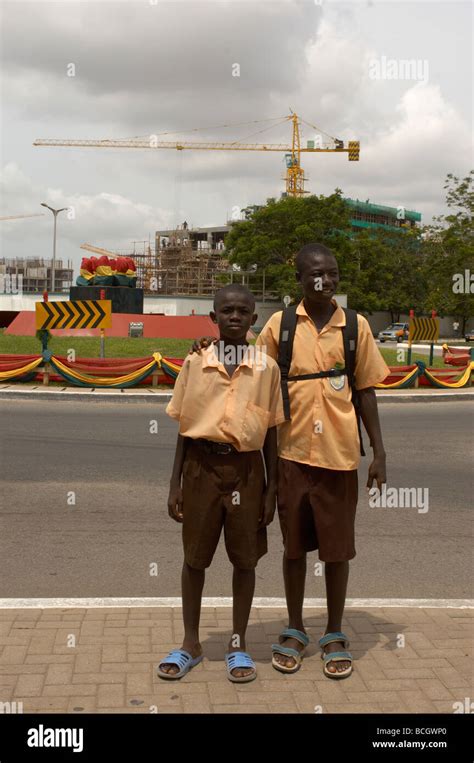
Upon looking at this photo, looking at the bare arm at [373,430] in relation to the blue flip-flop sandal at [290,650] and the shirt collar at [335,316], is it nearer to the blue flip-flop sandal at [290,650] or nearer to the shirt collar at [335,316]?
the shirt collar at [335,316]

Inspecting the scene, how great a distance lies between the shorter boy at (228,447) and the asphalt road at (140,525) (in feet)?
4.24

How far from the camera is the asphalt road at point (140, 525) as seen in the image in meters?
5.09

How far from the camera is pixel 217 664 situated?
378 centimetres

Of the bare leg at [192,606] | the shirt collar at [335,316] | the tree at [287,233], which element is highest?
the tree at [287,233]

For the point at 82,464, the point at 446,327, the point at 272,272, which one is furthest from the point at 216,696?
the point at 446,327

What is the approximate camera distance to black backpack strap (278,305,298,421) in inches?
148

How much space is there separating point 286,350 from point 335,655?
1.38 m

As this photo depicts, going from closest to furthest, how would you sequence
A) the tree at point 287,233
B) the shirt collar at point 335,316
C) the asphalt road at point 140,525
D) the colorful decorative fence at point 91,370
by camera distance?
the shirt collar at point 335,316
the asphalt road at point 140,525
the colorful decorative fence at point 91,370
the tree at point 287,233

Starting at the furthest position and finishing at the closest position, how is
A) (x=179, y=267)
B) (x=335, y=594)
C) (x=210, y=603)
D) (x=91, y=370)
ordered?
1. (x=179, y=267)
2. (x=91, y=370)
3. (x=210, y=603)
4. (x=335, y=594)

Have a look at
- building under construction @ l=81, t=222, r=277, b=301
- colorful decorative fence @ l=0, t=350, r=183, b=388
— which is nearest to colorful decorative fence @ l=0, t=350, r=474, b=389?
colorful decorative fence @ l=0, t=350, r=183, b=388

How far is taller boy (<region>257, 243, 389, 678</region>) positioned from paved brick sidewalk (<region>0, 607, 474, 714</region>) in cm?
20

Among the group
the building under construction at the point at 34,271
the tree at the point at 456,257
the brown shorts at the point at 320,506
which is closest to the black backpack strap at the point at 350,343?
the brown shorts at the point at 320,506

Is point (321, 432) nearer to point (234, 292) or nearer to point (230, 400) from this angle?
point (230, 400)

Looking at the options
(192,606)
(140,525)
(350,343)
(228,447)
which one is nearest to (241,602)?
(192,606)
